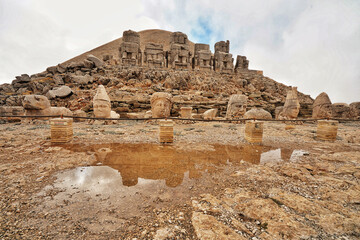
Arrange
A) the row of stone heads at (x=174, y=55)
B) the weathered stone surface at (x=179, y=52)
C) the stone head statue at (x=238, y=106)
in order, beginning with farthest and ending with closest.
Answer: the weathered stone surface at (x=179, y=52)
the row of stone heads at (x=174, y=55)
the stone head statue at (x=238, y=106)

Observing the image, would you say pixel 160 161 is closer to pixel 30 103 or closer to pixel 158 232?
pixel 158 232

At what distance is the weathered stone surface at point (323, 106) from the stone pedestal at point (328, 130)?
5.26 m

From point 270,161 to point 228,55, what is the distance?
2605 cm

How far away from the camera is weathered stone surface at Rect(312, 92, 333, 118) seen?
376 inches

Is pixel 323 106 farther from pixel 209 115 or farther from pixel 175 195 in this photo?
pixel 175 195

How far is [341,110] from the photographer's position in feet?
38.2

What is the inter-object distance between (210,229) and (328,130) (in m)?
6.40

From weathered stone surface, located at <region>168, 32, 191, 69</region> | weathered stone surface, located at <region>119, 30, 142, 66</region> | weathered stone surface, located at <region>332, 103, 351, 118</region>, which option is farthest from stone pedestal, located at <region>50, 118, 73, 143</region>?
weathered stone surface, located at <region>168, 32, 191, 69</region>

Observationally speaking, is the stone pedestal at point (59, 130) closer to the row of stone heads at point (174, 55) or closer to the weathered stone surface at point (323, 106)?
the weathered stone surface at point (323, 106)

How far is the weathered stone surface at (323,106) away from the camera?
31.3 ft

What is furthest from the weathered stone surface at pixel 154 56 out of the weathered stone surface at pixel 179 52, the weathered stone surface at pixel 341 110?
the weathered stone surface at pixel 341 110

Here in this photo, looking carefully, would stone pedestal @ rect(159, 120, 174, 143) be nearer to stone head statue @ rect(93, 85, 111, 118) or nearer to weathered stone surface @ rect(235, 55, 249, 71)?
A: stone head statue @ rect(93, 85, 111, 118)

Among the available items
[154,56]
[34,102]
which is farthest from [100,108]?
[154,56]

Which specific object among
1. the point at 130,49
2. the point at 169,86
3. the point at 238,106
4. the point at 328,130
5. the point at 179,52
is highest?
the point at 179,52
